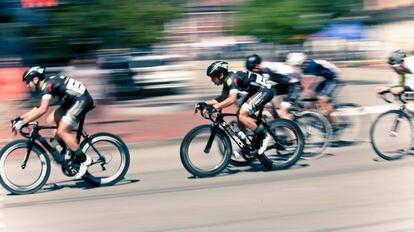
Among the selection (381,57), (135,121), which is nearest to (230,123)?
(135,121)

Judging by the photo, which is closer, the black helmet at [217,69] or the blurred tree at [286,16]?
the black helmet at [217,69]

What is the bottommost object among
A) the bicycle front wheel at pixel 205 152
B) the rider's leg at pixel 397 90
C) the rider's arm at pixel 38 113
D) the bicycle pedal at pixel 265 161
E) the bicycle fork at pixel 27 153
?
the bicycle pedal at pixel 265 161

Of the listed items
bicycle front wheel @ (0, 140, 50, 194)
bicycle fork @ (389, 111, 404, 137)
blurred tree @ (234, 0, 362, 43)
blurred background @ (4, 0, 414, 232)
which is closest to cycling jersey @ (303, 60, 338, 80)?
blurred background @ (4, 0, 414, 232)

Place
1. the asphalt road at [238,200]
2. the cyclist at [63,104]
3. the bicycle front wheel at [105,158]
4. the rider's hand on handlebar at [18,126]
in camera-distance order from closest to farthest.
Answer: the asphalt road at [238,200] → the rider's hand on handlebar at [18,126] → the cyclist at [63,104] → the bicycle front wheel at [105,158]

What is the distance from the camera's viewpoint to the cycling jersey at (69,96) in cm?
973

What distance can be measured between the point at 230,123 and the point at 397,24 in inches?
1435

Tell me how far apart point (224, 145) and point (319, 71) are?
3295 mm

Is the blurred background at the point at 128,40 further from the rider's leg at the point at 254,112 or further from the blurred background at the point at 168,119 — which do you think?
the rider's leg at the point at 254,112

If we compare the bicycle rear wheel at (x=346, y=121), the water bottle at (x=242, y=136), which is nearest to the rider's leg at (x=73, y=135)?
the water bottle at (x=242, y=136)

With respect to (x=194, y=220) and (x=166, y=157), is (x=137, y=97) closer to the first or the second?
(x=166, y=157)

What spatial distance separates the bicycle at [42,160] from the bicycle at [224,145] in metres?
0.98

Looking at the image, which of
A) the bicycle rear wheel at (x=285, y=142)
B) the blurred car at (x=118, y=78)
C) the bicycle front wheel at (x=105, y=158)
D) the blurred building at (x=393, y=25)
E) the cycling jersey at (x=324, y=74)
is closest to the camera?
the bicycle front wheel at (x=105, y=158)

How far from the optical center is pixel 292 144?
10.9 m

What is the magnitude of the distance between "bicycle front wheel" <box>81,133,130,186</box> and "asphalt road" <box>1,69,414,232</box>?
19 cm
